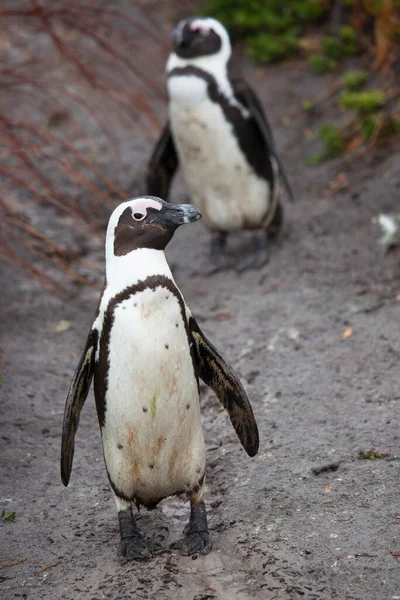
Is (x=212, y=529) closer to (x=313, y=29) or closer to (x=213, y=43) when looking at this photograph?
(x=213, y=43)

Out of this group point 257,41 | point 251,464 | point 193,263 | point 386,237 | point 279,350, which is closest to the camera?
point 251,464

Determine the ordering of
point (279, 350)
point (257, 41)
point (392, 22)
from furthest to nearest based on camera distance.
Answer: point (257, 41) < point (392, 22) < point (279, 350)

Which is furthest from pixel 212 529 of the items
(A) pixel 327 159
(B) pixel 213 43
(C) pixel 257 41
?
(C) pixel 257 41

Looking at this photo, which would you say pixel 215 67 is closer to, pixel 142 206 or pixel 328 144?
pixel 328 144

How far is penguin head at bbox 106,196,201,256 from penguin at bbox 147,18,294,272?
2.35 meters

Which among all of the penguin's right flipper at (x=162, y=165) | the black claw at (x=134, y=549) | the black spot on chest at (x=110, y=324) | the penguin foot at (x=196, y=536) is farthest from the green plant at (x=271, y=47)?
the black claw at (x=134, y=549)

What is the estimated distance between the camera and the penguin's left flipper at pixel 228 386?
308 centimetres

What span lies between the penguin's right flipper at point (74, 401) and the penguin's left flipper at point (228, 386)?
13.1 inches

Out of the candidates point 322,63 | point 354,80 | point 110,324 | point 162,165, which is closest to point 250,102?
point 162,165

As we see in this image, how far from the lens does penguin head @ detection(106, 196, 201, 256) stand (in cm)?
294

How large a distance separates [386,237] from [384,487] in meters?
2.47

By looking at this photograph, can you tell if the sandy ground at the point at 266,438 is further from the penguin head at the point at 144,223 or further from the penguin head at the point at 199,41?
the penguin head at the point at 199,41

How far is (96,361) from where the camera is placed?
301cm

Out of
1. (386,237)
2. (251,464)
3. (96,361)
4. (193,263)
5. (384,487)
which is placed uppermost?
(96,361)
